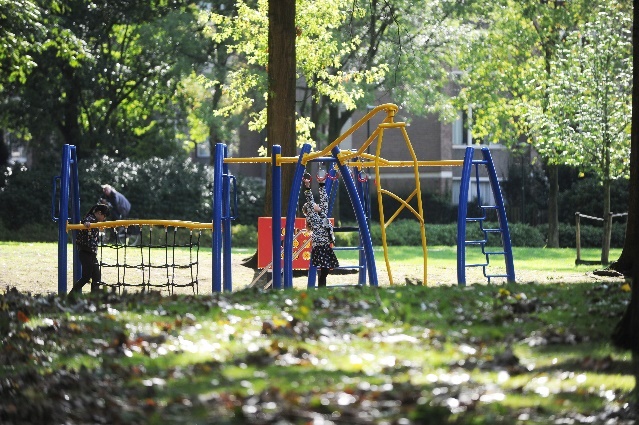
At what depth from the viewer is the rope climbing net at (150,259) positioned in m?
16.7

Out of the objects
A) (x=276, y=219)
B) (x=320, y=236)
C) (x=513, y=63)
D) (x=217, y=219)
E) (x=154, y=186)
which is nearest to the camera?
(x=276, y=219)

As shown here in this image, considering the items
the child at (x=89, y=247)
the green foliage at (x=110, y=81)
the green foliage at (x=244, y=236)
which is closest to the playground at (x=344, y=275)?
the child at (x=89, y=247)

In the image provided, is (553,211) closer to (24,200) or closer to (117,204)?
(117,204)

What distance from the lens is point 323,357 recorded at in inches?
317

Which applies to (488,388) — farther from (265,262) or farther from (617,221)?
(617,221)

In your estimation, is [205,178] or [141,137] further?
[141,137]

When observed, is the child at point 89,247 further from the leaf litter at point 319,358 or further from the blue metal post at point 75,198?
the leaf litter at point 319,358

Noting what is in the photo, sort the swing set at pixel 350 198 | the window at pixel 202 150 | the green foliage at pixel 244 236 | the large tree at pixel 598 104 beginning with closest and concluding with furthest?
the swing set at pixel 350 198 < the large tree at pixel 598 104 < the green foliage at pixel 244 236 < the window at pixel 202 150

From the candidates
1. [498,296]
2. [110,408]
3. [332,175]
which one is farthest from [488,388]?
[332,175]

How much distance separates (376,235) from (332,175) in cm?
2021

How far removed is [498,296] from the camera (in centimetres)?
1055

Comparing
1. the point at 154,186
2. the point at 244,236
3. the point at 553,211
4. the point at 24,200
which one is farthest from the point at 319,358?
the point at 553,211

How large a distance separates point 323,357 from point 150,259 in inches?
678

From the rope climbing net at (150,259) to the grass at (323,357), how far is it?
389 centimetres
